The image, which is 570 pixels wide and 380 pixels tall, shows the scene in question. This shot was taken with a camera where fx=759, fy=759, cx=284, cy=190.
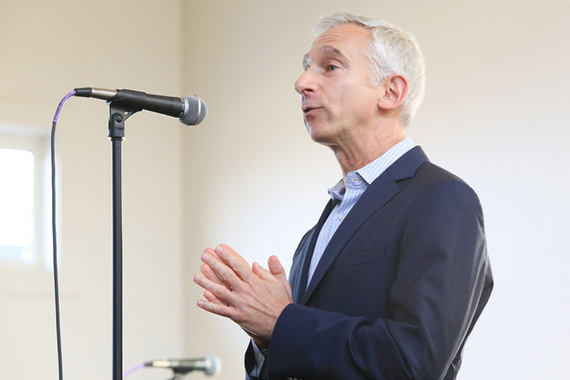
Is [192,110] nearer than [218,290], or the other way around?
[218,290]

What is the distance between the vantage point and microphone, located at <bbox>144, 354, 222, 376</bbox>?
1341 mm

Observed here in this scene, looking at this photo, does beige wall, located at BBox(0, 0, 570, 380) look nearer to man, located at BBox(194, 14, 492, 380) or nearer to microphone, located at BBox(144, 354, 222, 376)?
man, located at BBox(194, 14, 492, 380)

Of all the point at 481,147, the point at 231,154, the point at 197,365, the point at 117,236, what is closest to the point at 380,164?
the point at 117,236

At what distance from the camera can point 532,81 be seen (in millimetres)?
3213

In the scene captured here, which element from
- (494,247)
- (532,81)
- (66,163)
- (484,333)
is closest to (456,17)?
(532,81)

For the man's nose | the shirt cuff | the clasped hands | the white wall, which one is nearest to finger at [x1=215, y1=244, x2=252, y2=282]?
the clasped hands

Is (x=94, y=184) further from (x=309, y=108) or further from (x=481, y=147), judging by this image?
(x=309, y=108)

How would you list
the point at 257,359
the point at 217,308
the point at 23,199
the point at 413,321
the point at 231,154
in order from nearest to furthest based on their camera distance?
the point at 413,321, the point at 217,308, the point at 257,359, the point at 23,199, the point at 231,154

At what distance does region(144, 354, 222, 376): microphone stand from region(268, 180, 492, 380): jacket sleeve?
0.26 m

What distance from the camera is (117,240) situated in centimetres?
182

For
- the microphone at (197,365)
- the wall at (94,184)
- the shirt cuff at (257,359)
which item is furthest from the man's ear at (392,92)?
the wall at (94,184)

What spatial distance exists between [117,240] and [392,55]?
2.98ft

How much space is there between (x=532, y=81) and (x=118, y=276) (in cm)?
213

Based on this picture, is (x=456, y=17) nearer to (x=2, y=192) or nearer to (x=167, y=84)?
(x=167, y=84)
